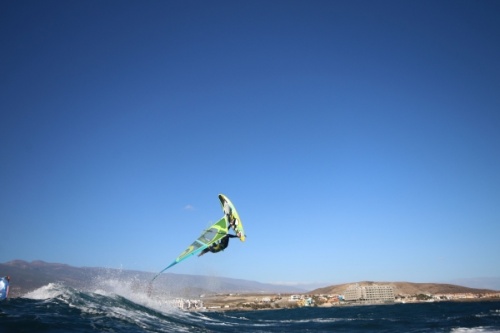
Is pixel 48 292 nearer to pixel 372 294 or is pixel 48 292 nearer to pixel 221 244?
pixel 221 244

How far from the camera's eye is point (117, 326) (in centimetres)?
1145

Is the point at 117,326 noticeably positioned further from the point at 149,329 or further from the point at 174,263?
the point at 174,263

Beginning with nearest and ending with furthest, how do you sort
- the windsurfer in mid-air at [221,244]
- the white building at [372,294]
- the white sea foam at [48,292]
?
the white sea foam at [48,292] < the windsurfer in mid-air at [221,244] < the white building at [372,294]

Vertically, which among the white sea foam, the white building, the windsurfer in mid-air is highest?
the windsurfer in mid-air

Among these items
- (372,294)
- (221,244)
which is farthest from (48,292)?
(372,294)

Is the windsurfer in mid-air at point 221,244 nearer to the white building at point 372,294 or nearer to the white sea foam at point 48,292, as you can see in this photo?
the white sea foam at point 48,292

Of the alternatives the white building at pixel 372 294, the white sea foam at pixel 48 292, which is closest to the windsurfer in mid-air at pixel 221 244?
the white sea foam at pixel 48 292

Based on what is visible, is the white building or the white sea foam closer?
the white sea foam

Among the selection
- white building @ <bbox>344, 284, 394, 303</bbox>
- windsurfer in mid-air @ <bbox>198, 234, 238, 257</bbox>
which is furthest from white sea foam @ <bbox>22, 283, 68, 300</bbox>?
white building @ <bbox>344, 284, 394, 303</bbox>

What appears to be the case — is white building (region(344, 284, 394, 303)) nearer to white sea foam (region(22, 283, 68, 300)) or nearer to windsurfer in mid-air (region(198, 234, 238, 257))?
windsurfer in mid-air (region(198, 234, 238, 257))

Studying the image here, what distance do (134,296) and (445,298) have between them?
17108 cm

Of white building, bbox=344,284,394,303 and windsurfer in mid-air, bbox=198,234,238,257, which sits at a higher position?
windsurfer in mid-air, bbox=198,234,238,257

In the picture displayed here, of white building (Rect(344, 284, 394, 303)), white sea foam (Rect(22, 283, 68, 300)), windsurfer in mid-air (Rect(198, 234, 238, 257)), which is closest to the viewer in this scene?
white sea foam (Rect(22, 283, 68, 300))

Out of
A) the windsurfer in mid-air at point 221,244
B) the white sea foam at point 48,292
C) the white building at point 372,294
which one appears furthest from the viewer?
the white building at point 372,294
